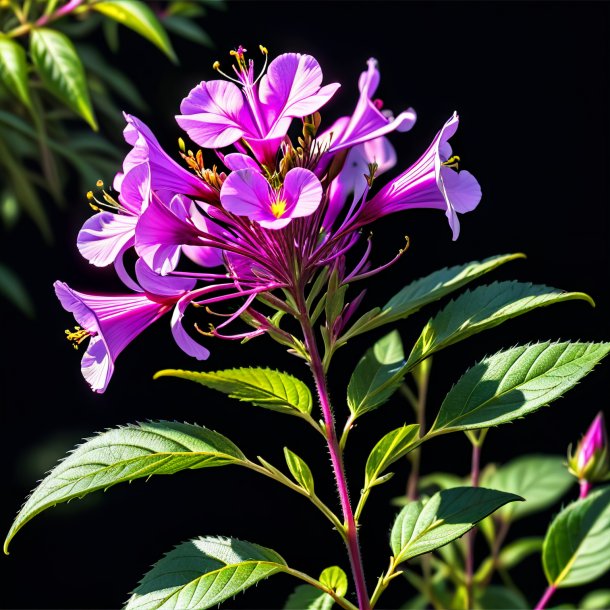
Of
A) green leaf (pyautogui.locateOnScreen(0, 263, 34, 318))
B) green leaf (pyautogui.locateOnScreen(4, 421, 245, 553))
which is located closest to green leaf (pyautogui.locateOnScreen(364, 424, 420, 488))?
green leaf (pyautogui.locateOnScreen(4, 421, 245, 553))

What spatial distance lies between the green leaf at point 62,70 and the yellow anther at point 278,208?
1.92 ft

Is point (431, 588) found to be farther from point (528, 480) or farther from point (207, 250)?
point (207, 250)

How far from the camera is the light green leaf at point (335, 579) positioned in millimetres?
951

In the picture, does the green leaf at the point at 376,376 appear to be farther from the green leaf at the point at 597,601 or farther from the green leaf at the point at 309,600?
the green leaf at the point at 597,601

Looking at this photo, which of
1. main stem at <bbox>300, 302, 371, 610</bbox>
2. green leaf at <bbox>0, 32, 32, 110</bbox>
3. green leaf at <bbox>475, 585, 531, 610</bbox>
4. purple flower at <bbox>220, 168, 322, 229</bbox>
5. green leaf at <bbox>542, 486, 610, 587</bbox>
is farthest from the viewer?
green leaf at <bbox>475, 585, 531, 610</bbox>

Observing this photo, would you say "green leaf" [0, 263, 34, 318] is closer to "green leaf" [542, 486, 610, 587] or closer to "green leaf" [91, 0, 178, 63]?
"green leaf" [91, 0, 178, 63]

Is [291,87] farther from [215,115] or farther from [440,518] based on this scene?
[440,518]

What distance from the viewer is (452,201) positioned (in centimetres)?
89

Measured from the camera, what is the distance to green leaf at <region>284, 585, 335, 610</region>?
954 millimetres

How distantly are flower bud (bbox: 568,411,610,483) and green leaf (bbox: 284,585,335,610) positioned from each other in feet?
1.47

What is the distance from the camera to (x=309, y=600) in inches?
39.1

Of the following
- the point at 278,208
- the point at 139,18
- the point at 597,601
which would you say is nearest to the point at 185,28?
the point at 139,18

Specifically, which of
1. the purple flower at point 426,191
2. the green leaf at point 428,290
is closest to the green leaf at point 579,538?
the green leaf at point 428,290

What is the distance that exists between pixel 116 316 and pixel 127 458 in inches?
5.6
